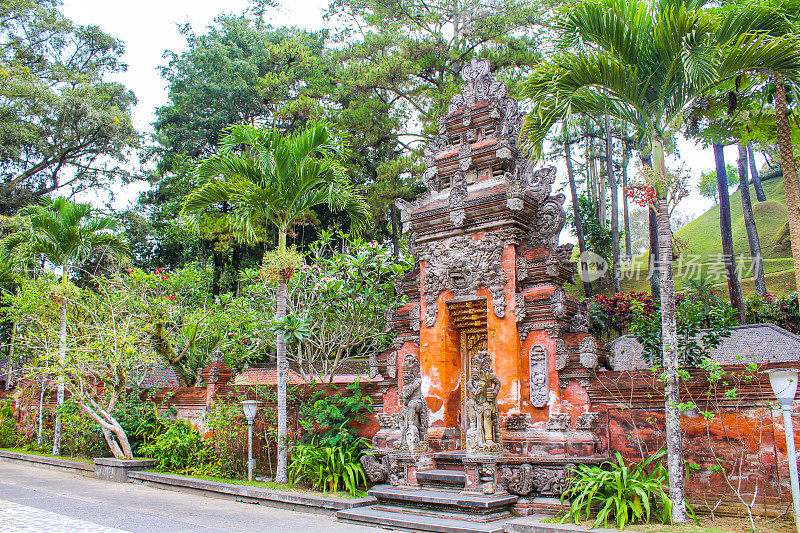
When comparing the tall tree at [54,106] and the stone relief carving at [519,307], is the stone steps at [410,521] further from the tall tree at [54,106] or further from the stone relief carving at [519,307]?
the tall tree at [54,106]

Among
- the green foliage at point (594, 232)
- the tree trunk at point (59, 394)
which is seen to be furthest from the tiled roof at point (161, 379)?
the green foliage at point (594, 232)

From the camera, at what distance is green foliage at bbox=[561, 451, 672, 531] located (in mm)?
6773

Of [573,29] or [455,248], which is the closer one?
[573,29]

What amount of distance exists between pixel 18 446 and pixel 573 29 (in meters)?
17.9

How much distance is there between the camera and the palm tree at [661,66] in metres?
6.64

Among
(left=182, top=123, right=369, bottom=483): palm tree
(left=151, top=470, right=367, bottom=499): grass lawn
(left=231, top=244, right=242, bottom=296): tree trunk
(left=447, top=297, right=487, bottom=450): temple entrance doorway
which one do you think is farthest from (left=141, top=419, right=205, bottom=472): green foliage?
(left=231, top=244, right=242, bottom=296): tree trunk

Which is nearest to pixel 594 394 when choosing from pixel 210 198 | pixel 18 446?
pixel 210 198

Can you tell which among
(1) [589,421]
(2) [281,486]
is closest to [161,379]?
(2) [281,486]

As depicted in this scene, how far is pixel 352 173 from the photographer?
21.4 metres

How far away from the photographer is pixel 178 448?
12.0 m

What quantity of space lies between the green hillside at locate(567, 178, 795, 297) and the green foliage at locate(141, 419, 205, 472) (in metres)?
17.2

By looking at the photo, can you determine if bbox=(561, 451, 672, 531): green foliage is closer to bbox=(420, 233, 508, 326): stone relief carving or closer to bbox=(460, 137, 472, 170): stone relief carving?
bbox=(420, 233, 508, 326): stone relief carving

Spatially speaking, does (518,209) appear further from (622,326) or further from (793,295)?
(793,295)

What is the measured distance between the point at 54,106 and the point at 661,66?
867 inches
